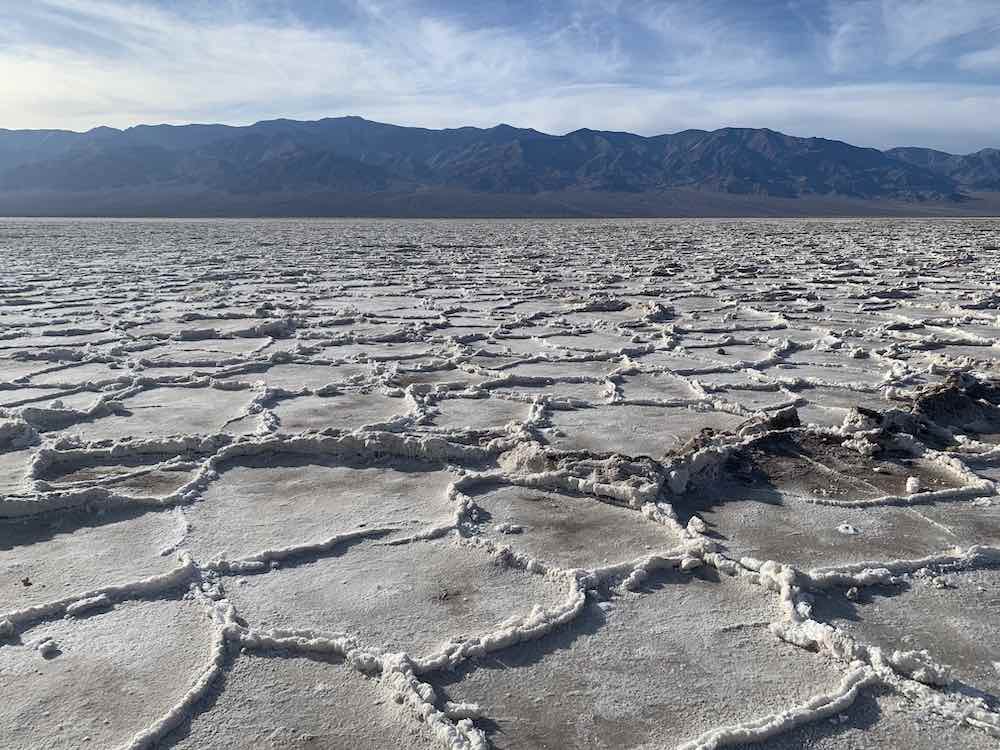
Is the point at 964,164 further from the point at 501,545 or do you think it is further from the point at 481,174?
the point at 501,545

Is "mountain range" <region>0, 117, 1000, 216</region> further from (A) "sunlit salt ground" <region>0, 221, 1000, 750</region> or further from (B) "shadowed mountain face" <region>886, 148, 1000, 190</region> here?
(A) "sunlit salt ground" <region>0, 221, 1000, 750</region>

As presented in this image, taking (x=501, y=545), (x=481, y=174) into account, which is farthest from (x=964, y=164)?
(x=501, y=545)

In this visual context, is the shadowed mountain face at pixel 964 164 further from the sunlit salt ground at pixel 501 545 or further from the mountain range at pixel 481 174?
the sunlit salt ground at pixel 501 545

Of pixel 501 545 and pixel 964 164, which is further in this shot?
pixel 964 164

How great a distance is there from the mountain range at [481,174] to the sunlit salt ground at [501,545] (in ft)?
150

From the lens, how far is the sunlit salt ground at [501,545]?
5.25 feet

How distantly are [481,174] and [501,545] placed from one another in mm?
92193

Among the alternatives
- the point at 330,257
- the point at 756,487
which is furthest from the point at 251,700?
the point at 330,257

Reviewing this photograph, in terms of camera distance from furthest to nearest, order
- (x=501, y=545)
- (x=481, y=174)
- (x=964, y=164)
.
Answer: (x=964, y=164), (x=481, y=174), (x=501, y=545)

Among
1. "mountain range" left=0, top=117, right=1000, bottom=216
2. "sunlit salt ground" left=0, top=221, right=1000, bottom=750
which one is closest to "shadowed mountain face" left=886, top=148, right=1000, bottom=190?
"mountain range" left=0, top=117, right=1000, bottom=216

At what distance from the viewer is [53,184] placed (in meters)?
85.3

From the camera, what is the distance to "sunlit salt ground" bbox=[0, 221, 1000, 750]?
1.60 metres

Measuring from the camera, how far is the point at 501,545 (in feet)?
7.51

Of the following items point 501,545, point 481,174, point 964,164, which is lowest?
point 501,545
